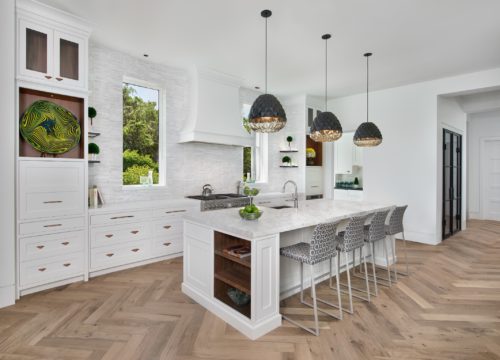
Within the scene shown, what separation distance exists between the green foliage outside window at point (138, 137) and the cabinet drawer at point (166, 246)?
1.08 meters

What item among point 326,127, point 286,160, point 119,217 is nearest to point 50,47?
point 119,217

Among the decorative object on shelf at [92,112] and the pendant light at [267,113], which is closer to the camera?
the pendant light at [267,113]

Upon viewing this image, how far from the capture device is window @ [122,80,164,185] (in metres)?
4.54

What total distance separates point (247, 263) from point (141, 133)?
3199mm

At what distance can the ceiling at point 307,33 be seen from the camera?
3035 mm

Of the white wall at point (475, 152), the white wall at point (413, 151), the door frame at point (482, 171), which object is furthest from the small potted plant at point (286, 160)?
the door frame at point (482, 171)

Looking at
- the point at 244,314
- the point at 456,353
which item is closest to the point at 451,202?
the point at 456,353

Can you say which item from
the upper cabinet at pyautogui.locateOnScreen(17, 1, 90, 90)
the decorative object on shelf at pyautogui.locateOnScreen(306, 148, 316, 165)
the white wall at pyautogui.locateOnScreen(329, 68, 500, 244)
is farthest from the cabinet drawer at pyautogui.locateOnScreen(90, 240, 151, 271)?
the white wall at pyautogui.locateOnScreen(329, 68, 500, 244)

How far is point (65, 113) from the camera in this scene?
11.2 feet

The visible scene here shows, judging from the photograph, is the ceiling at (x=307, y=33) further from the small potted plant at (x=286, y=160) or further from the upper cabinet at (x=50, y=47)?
the small potted plant at (x=286, y=160)

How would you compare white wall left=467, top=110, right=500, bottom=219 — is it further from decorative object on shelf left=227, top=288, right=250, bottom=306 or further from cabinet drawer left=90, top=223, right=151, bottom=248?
cabinet drawer left=90, top=223, right=151, bottom=248

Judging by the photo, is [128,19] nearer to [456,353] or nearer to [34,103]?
[34,103]

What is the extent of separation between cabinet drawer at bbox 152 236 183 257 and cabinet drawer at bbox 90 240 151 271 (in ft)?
0.35

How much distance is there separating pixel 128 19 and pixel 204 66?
1.55 metres
